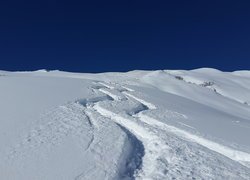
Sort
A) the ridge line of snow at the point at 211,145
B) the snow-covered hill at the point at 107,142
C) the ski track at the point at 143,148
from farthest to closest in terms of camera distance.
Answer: the ridge line of snow at the point at 211,145, the ski track at the point at 143,148, the snow-covered hill at the point at 107,142

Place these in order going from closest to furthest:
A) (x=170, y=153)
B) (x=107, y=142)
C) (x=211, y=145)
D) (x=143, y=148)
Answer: (x=170, y=153)
(x=107, y=142)
(x=143, y=148)
(x=211, y=145)

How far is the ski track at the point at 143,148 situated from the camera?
1082 cm

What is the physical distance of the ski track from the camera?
10820 millimetres

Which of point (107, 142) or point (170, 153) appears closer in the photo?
point (170, 153)

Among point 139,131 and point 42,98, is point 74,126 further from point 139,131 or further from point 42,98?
point 42,98

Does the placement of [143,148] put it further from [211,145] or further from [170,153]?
[211,145]

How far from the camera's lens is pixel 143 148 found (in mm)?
13156

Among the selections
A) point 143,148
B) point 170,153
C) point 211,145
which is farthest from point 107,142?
point 211,145

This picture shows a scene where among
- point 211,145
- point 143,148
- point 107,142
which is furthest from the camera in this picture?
point 211,145

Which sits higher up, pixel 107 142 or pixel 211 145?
pixel 107 142

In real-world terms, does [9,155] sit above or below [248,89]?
above

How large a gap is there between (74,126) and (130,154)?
3.40 m

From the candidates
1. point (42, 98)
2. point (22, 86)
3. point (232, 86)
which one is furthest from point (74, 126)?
point (232, 86)

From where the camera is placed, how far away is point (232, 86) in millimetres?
51250
